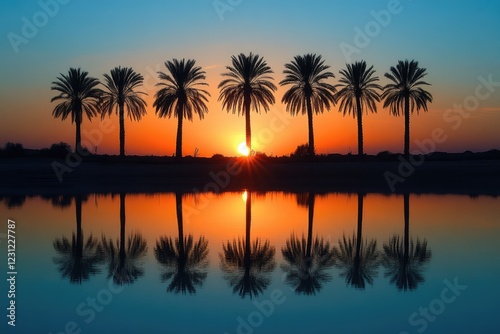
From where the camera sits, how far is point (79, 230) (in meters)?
17.0

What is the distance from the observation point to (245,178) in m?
40.9

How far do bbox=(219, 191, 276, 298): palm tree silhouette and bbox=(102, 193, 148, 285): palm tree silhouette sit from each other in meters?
1.81

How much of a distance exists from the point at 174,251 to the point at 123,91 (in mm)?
38988

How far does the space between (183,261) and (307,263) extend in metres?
2.70

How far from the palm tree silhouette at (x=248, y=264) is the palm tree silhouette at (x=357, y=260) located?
151cm

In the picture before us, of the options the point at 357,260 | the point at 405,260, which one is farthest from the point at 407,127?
the point at 357,260

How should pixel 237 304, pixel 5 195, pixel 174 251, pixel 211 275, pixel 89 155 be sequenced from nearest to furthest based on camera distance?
pixel 237 304 < pixel 211 275 < pixel 174 251 < pixel 5 195 < pixel 89 155

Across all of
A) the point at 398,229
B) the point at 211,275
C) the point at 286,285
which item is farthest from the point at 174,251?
the point at 398,229

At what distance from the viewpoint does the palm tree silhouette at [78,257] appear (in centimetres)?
1130

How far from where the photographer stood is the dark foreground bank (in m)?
33.0

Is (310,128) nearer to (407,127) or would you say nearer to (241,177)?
(407,127)

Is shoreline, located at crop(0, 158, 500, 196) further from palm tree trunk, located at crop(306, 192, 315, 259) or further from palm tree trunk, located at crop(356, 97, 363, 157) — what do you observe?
palm tree trunk, located at crop(356, 97, 363, 157)

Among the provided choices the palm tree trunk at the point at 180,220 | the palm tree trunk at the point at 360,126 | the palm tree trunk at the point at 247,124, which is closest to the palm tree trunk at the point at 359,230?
the palm tree trunk at the point at 180,220

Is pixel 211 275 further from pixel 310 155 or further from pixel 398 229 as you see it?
Result: pixel 310 155
